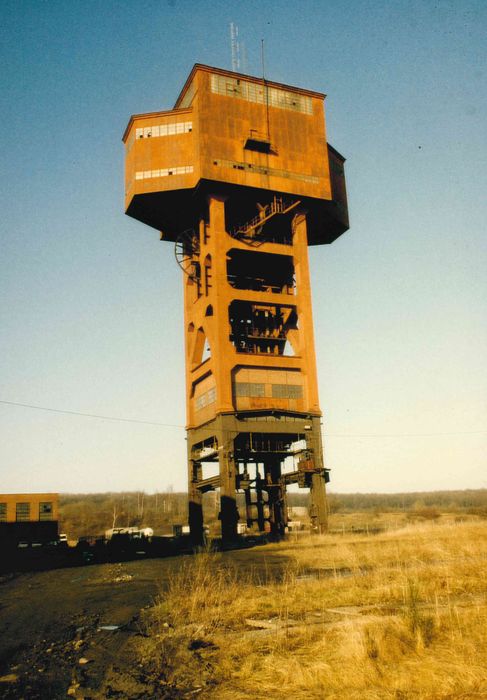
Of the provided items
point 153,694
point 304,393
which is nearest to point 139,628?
point 153,694

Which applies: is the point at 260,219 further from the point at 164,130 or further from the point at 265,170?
the point at 164,130

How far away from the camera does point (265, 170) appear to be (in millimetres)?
34188

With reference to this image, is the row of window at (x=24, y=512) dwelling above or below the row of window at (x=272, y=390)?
below

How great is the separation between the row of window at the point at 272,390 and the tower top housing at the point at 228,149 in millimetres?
12102

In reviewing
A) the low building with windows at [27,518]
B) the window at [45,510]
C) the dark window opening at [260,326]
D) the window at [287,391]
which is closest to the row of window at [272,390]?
the window at [287,391]

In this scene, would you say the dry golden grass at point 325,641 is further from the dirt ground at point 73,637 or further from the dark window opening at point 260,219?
the dark window opening at point 260,219

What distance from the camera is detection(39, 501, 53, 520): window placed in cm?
4609

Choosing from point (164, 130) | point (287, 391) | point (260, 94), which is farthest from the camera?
point (260, 94)

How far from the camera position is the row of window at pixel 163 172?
3344 cm

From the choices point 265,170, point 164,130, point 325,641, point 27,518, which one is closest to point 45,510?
point 27,518

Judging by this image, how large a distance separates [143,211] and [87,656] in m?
32.6

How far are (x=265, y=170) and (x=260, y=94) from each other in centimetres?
542

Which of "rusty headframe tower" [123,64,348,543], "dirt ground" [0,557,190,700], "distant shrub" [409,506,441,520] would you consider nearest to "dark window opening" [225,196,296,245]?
"rusty headframe tower" [123,64,348,543]

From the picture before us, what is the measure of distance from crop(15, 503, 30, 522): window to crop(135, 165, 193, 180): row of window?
2958cm
